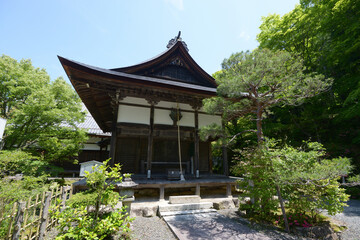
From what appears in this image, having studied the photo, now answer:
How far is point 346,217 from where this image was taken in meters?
5.47

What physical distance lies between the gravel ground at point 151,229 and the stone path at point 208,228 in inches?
6.6

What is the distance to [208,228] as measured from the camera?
422 centimetres

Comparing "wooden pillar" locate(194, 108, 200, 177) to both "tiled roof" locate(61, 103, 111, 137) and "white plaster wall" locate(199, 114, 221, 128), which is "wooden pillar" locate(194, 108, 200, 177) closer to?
"white plaster wall" locate(199, 114, 221, 128)

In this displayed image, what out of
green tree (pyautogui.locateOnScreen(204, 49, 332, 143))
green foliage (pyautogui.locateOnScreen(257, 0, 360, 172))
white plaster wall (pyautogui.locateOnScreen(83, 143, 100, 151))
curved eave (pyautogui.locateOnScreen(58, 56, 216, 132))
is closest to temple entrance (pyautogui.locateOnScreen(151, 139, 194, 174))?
curved eave (pyautogui.locateOnScreen(58, 56, 216, 132))

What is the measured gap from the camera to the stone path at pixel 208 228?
375 cm

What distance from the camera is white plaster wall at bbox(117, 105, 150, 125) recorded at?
7.23 meters

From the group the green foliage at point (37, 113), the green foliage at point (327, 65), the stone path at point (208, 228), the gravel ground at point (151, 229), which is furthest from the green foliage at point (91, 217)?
the green foliage at point (327, 65)

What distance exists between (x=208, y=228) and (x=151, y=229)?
1547mm

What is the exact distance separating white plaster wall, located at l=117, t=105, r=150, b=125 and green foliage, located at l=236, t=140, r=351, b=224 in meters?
4.98

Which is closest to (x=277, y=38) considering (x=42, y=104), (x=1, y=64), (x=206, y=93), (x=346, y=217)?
(x=206, y=93)

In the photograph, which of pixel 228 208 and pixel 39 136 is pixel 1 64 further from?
pixel 228 208

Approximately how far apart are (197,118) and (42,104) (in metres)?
8.45

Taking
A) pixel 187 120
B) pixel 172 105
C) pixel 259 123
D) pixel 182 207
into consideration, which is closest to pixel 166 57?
pixel 172 105

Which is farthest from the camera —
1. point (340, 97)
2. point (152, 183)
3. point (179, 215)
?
point (340, 97)
